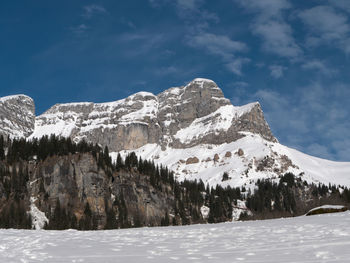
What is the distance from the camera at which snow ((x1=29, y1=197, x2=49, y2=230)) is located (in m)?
142

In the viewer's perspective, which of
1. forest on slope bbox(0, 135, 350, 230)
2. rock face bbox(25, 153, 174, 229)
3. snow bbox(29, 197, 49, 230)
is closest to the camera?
snow bbox(29, 197, 49, 230)

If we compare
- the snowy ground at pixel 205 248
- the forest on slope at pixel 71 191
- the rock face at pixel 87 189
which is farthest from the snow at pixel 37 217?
the snowy ground at pixel 205 248

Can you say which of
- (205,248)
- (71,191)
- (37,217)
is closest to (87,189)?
(71,191)

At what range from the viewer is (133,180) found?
19488 cm

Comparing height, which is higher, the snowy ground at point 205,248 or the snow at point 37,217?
the snow at point 37,217

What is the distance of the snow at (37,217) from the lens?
142325 mm

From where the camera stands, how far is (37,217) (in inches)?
5748

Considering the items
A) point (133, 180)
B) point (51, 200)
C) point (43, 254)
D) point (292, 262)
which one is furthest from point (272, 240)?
point (133, 180)

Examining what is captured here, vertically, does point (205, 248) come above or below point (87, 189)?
below

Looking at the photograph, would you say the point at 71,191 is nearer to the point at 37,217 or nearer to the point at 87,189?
the point at 87,189

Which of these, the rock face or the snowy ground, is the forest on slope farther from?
the snowy ground

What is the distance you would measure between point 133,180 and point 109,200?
24.0 m

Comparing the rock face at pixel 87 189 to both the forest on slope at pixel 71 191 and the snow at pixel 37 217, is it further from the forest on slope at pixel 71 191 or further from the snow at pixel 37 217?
the snow at pixel 37 217

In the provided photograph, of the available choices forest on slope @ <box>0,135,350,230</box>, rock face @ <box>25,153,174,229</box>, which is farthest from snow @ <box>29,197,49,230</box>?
rock face @ <box>25,153,174,229</box>
